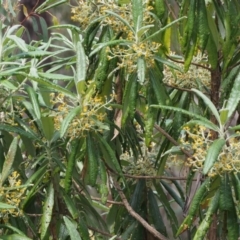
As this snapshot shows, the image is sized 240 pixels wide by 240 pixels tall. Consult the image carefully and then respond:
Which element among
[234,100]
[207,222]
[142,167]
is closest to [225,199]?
[207,222]

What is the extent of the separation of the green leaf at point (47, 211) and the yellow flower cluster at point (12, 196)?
0.19 feet

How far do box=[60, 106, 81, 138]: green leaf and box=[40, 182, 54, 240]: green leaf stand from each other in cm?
25

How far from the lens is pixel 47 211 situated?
1.22 m

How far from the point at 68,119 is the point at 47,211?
0.27 m

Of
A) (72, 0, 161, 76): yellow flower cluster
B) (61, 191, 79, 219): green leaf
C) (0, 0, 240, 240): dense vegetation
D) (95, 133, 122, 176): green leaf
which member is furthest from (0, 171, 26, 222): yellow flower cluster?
(72, 0, 161, 76): yellow flower cluster

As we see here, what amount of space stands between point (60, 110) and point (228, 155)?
0.39 meters

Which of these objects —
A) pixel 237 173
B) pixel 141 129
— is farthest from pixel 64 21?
pixel 237 173

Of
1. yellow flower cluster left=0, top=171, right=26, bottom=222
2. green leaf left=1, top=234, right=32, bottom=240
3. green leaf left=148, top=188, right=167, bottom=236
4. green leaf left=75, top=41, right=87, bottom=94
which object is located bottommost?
green leaf left=148, top=188, right=167, bottom=236

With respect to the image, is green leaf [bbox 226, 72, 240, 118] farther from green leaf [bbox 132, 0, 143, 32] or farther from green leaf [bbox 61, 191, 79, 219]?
green leaf [bbox 61, 191, 79, 219]

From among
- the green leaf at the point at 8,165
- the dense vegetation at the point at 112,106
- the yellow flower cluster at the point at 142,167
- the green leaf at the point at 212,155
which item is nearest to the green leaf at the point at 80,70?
the dense vegetation at the point at 112,106

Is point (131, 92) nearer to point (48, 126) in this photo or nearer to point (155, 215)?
point (48, 126)

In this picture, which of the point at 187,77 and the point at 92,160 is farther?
the point at 187,77

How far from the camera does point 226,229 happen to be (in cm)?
117

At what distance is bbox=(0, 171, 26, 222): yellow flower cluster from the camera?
1.18m
